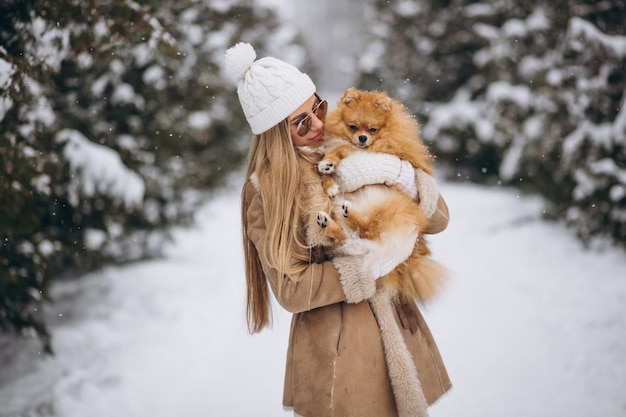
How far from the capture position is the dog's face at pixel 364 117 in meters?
2.31

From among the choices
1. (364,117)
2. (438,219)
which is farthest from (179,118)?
(438,219)

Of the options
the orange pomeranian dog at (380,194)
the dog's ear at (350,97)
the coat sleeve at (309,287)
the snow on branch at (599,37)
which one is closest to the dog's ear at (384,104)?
the orange pomeranian dog at (380,194)

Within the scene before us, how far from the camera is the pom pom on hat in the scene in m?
2.26

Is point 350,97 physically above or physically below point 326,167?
above

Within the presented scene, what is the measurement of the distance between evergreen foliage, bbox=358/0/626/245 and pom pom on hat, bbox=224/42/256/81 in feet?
19.1

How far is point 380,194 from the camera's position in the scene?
216 centimetres

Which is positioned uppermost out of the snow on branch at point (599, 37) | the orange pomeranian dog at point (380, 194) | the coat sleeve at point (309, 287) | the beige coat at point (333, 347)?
the orange pomeranian dog at point (380, 194)

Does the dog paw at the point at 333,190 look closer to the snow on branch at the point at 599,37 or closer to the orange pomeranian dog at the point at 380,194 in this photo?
the orange pomeranian dog at the point at 380,194

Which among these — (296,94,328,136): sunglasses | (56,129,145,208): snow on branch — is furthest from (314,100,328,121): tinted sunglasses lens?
(56,129,145,208): snow on branch

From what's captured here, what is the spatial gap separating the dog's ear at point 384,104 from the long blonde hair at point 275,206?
468 millimetres

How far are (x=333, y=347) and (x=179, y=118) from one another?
5900 millimetres

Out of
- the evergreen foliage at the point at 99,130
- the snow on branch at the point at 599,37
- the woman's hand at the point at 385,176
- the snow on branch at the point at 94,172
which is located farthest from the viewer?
the snow on branch at the point at 599,37

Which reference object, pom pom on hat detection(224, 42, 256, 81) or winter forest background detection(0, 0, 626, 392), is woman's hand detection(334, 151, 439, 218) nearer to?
pom pom on hat detection(224, 42, 256, 81)

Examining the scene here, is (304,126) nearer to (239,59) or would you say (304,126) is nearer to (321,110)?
(321,110)
